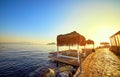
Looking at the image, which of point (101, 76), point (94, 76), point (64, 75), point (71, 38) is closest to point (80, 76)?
point (94, 76)

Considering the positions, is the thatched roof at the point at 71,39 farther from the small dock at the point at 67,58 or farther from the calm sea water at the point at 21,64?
the calm sea water at the point at 21,64

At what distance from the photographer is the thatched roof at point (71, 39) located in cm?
1097

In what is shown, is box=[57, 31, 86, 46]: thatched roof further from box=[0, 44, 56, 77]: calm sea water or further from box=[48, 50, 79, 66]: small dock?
box=[0, 44, 56, 77]: calm sea water

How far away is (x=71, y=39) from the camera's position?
11.6 meters

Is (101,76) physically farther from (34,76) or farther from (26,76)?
(26,76)

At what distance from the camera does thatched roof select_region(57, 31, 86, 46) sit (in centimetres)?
1097

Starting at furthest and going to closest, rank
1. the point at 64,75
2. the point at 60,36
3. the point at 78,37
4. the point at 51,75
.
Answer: the point at 60,36 → the point at 78,37 → the point at 51,75 → the point at 64,75

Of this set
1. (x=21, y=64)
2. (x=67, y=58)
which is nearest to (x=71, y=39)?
(x=67, y=58)

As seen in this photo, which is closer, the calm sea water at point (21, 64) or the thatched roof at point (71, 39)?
the thatched roof at point (71, 39)

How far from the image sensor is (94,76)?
19.8ft

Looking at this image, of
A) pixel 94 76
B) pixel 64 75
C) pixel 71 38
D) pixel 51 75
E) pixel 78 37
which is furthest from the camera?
pixel 71 38

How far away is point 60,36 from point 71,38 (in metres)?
2.55

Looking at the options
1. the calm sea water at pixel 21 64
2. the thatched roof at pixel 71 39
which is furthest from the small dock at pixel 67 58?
the calm sea water at pixel 21 64

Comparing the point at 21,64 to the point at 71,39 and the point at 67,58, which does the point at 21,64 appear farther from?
the point at 71,39
